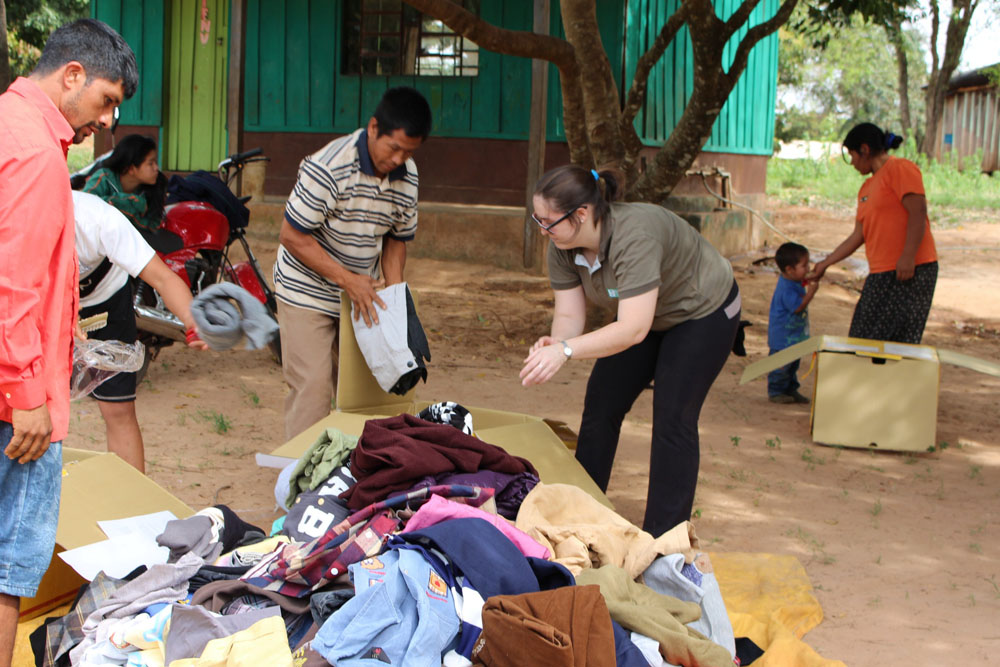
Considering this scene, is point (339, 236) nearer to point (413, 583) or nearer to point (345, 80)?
point (413, 583)

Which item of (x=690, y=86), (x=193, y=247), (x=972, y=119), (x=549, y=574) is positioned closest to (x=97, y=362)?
(x=549, y=574)

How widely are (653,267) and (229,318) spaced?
1450 mm

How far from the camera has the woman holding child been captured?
327cm

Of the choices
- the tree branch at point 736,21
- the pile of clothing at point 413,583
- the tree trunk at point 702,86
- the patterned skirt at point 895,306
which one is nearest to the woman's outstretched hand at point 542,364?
the pile of clothing at point 413,583

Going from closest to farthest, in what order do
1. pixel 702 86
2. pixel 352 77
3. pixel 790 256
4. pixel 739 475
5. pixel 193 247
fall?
pixel 739 475, pixel 193 247, pixel 790 256, pixel 702 86, pixel 352 77

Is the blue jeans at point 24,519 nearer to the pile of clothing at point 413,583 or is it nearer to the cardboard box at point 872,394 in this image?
the pile of clothing at point 413,583

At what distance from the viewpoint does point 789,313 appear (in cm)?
643

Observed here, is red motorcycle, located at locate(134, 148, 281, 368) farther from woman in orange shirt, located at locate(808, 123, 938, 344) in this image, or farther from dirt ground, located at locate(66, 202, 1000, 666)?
woman in orange shirt, located at locate(808, 123, 938, 344)

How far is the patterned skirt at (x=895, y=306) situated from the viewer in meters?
5.81

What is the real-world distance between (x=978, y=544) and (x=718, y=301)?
1.70 meters

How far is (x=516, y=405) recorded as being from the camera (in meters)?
6.14

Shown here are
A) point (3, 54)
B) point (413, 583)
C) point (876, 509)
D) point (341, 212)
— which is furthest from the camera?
point (3, 54)

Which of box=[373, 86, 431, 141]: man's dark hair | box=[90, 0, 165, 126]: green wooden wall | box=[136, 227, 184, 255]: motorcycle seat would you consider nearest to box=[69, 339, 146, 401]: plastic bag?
box=[373, 86, 431, 141]: man's dark hair

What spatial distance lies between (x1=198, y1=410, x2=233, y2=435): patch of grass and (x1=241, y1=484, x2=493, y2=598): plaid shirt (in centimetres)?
278
